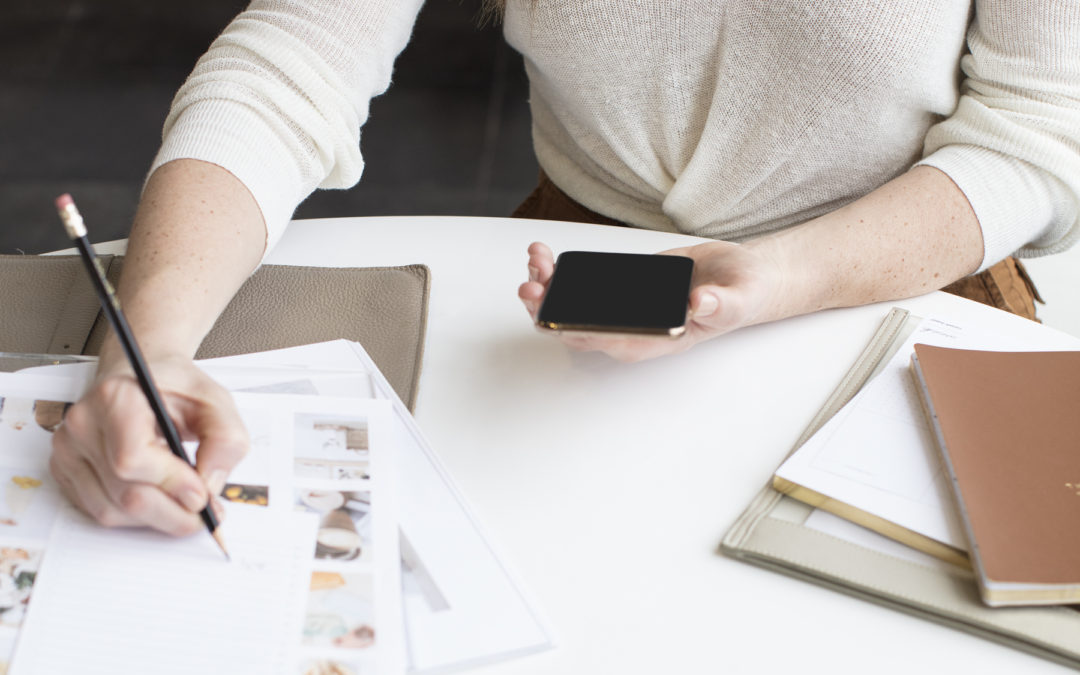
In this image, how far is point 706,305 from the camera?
65 centimetres

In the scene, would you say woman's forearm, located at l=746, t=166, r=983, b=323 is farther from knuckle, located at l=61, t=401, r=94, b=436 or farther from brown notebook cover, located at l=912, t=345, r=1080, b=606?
knuckle, located at l=61, t=401, r=94, b=436

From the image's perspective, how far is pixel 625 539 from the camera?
1.88ft

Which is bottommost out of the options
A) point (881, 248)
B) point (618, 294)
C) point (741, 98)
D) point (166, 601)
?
point (166, 601)

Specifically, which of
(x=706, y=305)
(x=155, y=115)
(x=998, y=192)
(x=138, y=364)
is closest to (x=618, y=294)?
(x=706, y=305)

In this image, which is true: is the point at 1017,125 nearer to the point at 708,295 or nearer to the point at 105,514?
the point at 708,295

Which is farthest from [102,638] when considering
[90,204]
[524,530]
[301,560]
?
[90,204]

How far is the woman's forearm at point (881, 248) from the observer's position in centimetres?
76

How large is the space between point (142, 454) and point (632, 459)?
317mm

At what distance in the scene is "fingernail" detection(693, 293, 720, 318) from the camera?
648mm

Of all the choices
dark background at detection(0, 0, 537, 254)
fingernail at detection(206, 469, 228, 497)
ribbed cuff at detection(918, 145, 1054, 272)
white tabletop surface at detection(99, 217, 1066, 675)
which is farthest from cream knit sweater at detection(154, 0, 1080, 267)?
dark background at detection(0, 0, 537, 254)

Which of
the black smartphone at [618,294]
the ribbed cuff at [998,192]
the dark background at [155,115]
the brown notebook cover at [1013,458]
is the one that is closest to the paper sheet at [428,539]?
the black smartphone at [618,294]

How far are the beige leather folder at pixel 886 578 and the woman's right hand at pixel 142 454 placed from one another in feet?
1.04

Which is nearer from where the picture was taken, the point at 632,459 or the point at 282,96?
the point at 632,459

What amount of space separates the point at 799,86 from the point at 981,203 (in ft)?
0.66
